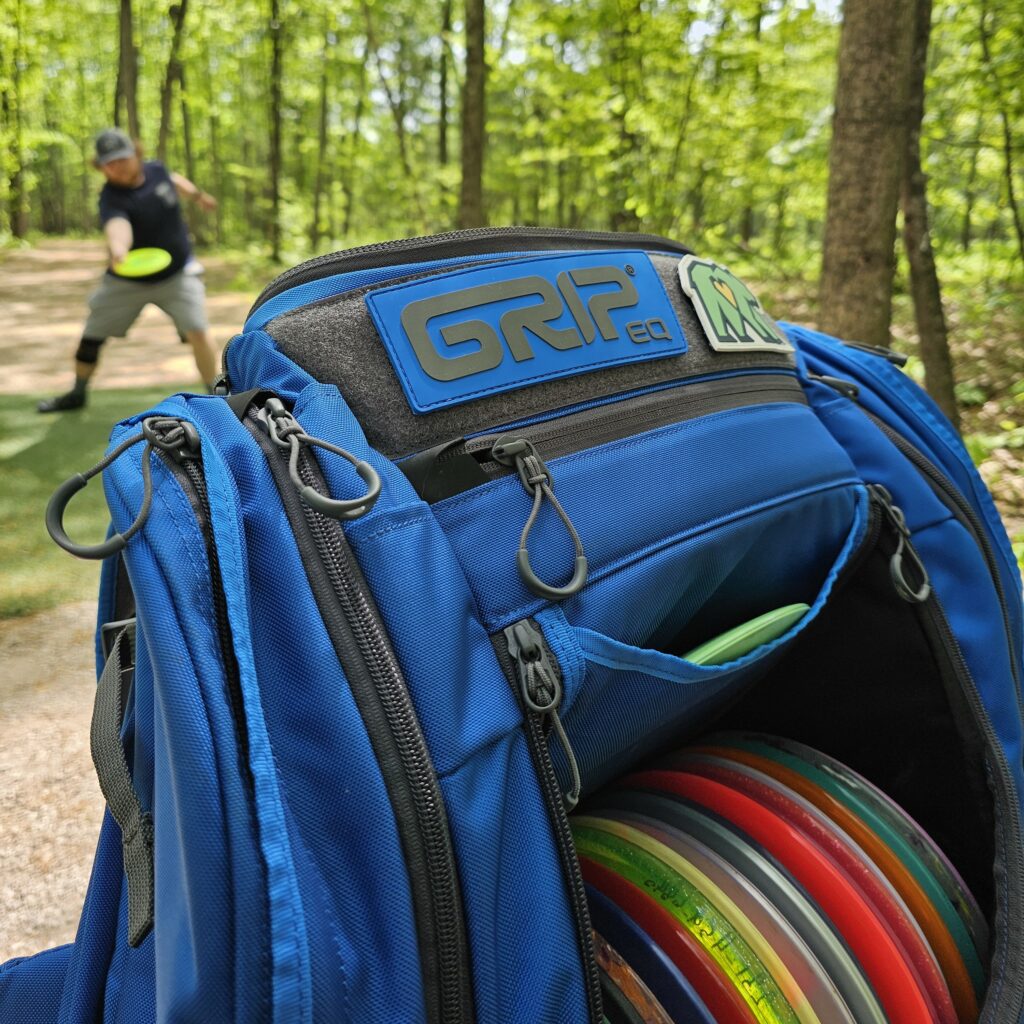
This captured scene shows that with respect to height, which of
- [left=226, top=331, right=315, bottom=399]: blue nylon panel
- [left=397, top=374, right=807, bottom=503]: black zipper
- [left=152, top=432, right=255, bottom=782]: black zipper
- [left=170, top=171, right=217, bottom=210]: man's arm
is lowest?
[left=152, top=432, right=255, bottom=782]: black zipper

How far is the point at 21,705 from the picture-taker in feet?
6.13

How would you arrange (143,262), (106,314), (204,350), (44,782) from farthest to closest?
1. (204,350)
2. (106,314)
3. (143,262)
4. (44,782)

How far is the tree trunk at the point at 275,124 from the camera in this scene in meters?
12.2

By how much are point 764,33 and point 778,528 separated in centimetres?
638

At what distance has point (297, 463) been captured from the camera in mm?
713

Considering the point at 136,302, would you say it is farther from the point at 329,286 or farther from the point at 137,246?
the point at 329,286

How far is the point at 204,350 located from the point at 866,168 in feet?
10.8

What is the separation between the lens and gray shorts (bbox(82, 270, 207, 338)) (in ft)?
12.8

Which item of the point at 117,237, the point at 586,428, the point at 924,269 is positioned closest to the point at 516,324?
the point at 586,428

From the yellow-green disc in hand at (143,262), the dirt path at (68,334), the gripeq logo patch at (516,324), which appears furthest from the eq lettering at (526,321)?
the dirt path at (68,334)

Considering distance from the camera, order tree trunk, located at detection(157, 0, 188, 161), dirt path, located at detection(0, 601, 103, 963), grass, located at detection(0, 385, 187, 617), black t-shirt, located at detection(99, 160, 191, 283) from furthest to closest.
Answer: tree trunk, located at detection(157, 0, 188, 161)
black t-shirt, located at detection(99, 160, 191, 283)
grass, located at detection(0, 385, 187, 617)
dirt path, located at detection(0, 601, 103, 963)

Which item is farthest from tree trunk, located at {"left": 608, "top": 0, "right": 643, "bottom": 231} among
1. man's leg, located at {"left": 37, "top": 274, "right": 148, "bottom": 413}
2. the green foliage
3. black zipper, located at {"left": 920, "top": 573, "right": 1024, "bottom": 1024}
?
black zipper, located at {"left": 920, "top": 573, "right": 1024, "bottom": 1024}

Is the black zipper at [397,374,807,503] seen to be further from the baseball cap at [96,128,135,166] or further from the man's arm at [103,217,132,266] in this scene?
the baseball cap at [96,128,135,166]

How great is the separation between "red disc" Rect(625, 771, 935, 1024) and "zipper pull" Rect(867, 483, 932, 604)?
332 millimetres
